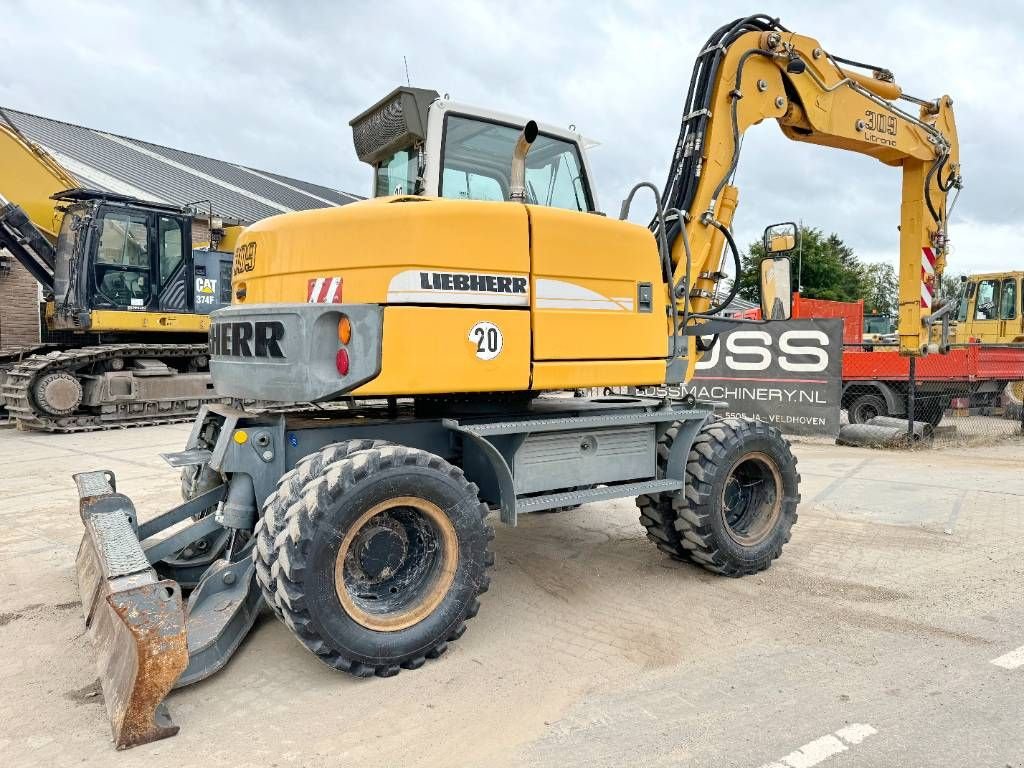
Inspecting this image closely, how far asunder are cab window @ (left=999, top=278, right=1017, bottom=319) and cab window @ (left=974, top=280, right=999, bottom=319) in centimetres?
14

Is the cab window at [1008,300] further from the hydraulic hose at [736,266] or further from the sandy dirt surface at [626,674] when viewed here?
the hydraulic hose at [736,266]

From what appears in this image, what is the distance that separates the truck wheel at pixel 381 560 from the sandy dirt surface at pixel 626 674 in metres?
0.19

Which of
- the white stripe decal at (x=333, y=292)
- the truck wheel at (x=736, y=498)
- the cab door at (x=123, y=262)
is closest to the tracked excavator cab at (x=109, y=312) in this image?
the cab door at (x=123, y=262)

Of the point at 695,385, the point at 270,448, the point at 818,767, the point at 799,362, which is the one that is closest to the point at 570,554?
the point at 270,448

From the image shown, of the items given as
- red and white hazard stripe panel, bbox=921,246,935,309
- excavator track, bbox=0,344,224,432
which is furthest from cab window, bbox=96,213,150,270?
red and white hazard stripe panel, bbox=921,246,935,309

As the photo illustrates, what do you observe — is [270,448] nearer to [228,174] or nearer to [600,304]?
[600,304]

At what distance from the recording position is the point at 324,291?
374cm

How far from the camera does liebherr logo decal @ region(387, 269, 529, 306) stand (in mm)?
3650

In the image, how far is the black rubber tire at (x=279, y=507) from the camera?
3339 mm

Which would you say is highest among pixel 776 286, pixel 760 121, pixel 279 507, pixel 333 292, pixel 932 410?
pixel 760 121

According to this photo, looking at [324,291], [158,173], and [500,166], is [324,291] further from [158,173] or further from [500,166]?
[158,173]

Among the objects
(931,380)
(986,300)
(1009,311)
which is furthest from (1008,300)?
(931,380)

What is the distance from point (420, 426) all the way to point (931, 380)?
34.4 feet

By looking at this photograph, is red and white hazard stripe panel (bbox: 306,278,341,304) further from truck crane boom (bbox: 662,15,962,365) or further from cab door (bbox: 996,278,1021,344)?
cab door (bbox: 996,278,1021,344)
